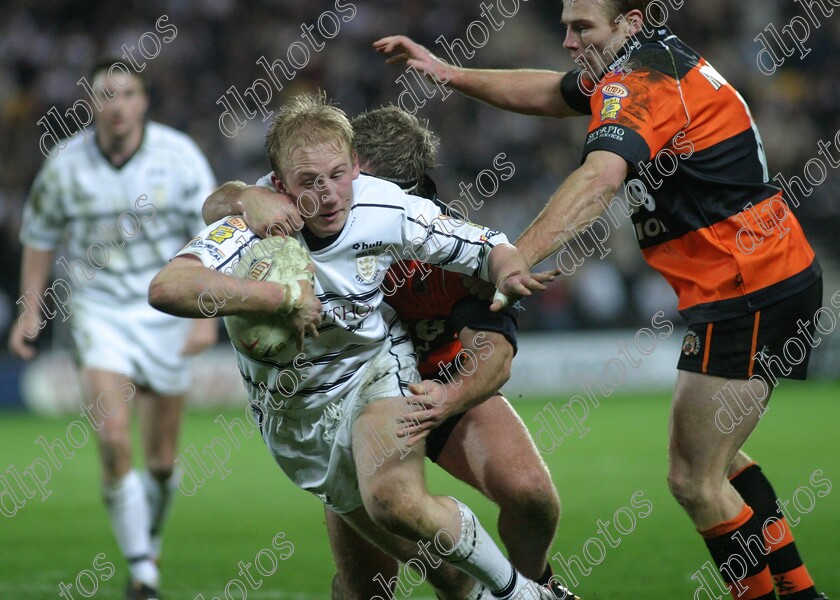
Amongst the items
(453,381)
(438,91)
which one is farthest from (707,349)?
(438,91)

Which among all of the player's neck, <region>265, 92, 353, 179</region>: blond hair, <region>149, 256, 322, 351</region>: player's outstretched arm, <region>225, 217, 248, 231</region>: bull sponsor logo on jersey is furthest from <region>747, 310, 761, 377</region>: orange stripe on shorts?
the player's neck

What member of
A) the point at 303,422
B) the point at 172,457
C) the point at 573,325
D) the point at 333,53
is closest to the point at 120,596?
the point at 172,457

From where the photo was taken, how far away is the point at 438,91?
17047 mm

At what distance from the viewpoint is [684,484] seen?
4.32m

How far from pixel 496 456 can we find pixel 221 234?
133 cm

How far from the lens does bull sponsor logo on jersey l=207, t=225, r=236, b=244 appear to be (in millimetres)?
3727

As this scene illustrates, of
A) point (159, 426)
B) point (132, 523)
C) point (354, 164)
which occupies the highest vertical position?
point (354, 164)

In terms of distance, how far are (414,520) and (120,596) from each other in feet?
9.17

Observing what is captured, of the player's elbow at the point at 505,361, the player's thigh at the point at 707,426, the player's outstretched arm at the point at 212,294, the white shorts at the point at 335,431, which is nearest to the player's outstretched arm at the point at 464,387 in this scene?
the player's elbow at the point at 505,361

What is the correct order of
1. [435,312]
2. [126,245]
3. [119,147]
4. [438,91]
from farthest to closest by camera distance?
[438,91]
[119,147]
[126,245]
[435,312]

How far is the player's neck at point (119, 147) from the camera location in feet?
22.3

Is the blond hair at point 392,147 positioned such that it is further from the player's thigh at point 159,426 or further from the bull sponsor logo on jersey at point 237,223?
the player's thigh at point 159,426

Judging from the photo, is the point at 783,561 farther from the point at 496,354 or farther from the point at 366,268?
the point at 366,268

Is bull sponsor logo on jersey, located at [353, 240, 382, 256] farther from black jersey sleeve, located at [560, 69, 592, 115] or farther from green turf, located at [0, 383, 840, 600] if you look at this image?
green turf, located at [0, 383, 840, 600]
